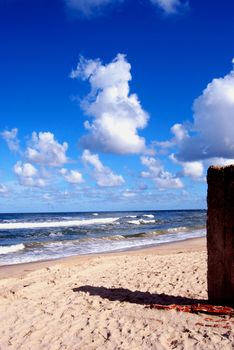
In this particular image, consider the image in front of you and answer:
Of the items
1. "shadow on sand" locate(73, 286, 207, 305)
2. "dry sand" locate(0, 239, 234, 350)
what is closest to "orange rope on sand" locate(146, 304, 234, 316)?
"dry sand" locate(0, 239, 234, 350)

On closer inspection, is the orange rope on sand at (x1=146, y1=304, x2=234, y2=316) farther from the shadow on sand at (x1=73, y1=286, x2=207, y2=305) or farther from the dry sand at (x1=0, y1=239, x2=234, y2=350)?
the shadow on sand at (x1=73, y1=286, x2=207, y2=305)

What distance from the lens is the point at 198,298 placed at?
Result: 7.81 m

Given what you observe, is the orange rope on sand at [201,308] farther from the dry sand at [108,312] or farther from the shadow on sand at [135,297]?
the shadow on sand at [135,297]

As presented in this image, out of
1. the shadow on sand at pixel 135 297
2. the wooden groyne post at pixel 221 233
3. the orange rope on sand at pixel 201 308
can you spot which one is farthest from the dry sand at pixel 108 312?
the wooden groyne post at pixel 221 233

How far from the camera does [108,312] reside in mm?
7141

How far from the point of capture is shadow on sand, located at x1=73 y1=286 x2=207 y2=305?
7.60 meters

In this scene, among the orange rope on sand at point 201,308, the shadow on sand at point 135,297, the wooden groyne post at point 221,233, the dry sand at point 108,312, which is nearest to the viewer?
the dry sand at point 108,312

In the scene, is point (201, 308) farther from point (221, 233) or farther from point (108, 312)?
point (108, 312)

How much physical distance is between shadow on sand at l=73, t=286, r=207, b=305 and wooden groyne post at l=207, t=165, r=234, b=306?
70 centimetres

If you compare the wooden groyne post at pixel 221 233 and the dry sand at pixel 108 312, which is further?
the wooden groyne post at pixel 221 233

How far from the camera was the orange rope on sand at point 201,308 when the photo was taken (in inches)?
257

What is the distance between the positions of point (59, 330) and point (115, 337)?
3.50 feet

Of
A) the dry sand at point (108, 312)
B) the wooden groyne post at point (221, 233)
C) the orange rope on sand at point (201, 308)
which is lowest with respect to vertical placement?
the dry sand at point (108, 312)

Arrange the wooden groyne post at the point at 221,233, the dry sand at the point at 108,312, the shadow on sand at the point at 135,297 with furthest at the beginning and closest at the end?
1. the shadow on sand at the point at 135,297
2. the wooden groyne post at the point at 221,233
3. the dry sand at the point at 108,312
